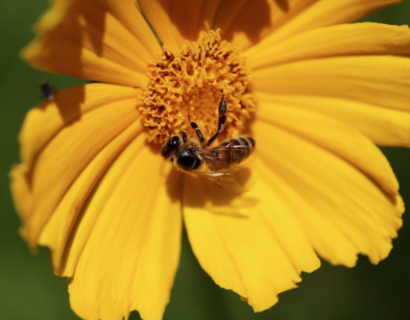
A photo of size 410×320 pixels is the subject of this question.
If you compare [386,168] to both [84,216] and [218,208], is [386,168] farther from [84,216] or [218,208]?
[84,216]

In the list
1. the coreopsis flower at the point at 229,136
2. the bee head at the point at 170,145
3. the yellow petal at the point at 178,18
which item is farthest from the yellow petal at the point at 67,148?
the yellow petal at the point at 178,18

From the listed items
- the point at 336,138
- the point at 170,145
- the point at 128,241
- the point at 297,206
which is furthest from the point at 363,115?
the point at 128,241

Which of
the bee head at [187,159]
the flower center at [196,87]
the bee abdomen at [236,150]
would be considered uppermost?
the flower center at [196,87]

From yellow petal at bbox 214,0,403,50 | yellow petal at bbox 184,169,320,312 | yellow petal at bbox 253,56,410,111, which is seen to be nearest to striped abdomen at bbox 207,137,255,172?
yellow petal at bbox 184,169,320,312

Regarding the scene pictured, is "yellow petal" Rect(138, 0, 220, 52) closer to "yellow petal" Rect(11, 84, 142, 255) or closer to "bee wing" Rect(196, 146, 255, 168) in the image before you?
"yellow petal" Rect(11, 84, 142, 255)

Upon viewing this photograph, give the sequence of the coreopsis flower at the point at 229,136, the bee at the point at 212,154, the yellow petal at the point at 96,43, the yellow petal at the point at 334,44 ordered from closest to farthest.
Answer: the yellow petal at the point at 96,43 < the coreopsis flower at the point at 229,136 < the yellow petal at the point at 334,44 < the bee at the point at 212,154

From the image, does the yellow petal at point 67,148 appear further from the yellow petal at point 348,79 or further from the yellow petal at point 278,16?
the yellow petal at point 348,79
